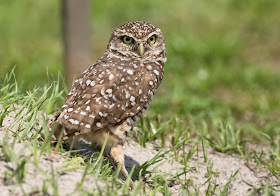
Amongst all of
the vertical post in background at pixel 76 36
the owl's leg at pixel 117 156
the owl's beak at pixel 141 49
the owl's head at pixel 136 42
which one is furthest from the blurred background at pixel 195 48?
the owl's leg at pixel 117 156

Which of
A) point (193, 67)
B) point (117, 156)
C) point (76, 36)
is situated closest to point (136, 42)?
point (117, 156)

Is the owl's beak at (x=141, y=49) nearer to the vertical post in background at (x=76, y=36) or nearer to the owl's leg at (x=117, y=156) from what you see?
the owl's leg at (x=117, y=156)

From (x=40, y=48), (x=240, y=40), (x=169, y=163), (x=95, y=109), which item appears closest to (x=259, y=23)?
(x=240, y=40)

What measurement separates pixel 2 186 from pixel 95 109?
1.03 metres

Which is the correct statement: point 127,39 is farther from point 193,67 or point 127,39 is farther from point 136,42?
point 193,67

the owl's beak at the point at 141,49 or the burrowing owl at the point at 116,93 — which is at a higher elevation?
the owl's beak at the point at 141,49

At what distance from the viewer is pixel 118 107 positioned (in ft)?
12.3

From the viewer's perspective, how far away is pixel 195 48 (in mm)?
9367

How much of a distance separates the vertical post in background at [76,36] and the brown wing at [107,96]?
3.22m

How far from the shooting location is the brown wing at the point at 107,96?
3.63 meters

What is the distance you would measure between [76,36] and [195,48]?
3.03m

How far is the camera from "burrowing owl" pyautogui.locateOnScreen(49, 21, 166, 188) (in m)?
3.64

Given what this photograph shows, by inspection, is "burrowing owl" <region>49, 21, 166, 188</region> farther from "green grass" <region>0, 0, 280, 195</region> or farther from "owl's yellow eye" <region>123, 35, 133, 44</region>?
"green grass" <region>0, 0, 280, 195</region>

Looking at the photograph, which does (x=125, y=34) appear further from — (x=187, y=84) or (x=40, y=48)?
(x=40, y=48)
